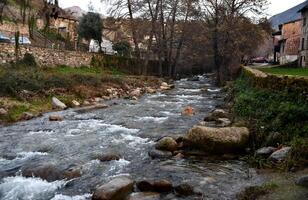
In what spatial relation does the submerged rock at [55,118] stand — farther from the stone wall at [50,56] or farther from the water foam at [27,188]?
the stone wall at [50,56]

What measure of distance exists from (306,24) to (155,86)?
64.1 ft

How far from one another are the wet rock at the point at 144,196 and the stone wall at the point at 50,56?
71.7 feet

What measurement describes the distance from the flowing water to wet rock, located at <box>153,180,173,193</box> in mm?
382

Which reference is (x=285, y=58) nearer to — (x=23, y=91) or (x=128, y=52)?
(x=128, y=52)

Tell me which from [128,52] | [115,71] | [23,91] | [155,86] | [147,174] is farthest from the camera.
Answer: [128,52]

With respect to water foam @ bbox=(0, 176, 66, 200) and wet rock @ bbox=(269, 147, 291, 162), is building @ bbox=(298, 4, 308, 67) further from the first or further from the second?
water foam @ bbox=(0, 176, 66, 200)

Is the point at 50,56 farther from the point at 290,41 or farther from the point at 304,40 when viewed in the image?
the point at 290,41

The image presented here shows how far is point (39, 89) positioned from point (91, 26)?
23.7 meters

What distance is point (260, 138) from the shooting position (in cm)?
1236

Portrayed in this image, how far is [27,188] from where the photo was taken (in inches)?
364

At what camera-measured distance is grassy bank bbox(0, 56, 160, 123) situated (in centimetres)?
1928

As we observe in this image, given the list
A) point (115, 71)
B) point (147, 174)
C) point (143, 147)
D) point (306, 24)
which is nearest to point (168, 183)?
point (147, 174)

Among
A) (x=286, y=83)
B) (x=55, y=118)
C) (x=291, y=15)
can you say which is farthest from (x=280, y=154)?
(x=291, y=15)

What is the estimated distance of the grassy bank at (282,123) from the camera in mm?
10063
